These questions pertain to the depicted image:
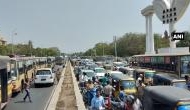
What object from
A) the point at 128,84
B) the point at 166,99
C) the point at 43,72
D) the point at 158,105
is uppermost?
the point at 166,99

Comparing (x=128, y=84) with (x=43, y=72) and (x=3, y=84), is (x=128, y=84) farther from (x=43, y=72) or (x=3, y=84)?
(x=43, y=72)

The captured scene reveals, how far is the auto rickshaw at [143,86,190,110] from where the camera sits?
28.8 feet

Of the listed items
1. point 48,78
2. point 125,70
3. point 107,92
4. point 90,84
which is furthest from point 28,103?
point 125,70

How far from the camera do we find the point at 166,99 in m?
9.21

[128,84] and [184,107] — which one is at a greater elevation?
[184,107]

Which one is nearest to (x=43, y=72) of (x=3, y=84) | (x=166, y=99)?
(x=3, y=84)

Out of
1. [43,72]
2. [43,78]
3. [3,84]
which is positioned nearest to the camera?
[3,84]

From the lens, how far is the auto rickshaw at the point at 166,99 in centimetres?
877

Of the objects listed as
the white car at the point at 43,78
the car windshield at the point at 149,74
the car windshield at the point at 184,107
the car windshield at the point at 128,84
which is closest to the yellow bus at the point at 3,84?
the car windshield at the point at 128,84

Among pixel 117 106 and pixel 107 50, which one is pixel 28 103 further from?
pixel 107 50

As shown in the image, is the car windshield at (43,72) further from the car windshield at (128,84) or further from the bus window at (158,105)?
the bus window at (158,105)

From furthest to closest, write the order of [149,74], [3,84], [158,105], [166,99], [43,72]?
1. [43,72]
2. [149,74]
3. [3,84]
4. [158,105]
5. [166,99]

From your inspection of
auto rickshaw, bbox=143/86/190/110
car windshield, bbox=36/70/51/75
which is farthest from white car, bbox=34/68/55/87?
auto rickshaw, bbox=143/86/190/110

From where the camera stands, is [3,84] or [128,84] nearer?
[3,84]
